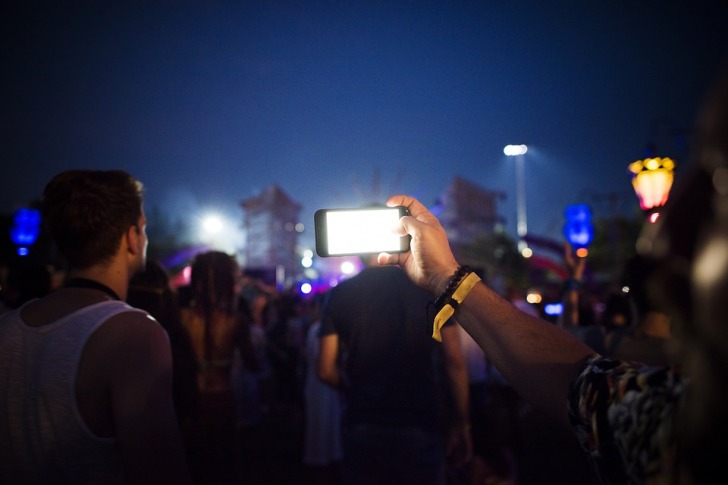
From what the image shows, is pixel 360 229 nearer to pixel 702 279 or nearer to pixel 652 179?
pixel 702 279

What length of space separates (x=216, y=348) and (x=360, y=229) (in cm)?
288

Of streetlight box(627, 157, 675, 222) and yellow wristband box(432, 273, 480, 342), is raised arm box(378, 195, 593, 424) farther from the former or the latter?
streetlight box(627, 157, 675, 222)

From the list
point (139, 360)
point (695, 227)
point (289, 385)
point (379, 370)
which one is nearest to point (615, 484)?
point (695, 227)

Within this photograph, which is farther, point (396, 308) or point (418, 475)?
point (396, 308)

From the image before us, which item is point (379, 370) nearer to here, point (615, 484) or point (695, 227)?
point (615, 484)

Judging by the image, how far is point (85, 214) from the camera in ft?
6.88

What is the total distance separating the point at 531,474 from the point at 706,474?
7.16 m

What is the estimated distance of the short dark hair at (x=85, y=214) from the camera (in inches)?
82.3

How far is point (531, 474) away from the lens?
695 cm

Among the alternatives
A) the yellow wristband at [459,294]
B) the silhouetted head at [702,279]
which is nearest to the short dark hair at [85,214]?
the yellow wristband at [459,294]

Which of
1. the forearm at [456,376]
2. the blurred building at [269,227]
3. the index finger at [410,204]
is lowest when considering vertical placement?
the forearm at [456,376]

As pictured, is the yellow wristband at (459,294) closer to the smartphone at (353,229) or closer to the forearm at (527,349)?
the forearm at (527,349)

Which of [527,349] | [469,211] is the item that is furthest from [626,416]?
[469,211]

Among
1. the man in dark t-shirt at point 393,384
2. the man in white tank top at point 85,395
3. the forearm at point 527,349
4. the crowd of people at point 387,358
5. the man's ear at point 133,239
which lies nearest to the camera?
the crowd of people at point 387,358
